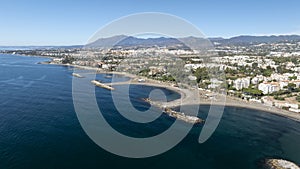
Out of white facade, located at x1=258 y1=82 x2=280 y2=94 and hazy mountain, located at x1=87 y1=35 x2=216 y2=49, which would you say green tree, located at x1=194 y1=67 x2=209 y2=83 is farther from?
white facade, located at x1=258 y1=82 x2=280 y2=94

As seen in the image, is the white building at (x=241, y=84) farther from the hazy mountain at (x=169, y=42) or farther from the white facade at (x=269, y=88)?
the hazy mountain at (x=169, y=42)

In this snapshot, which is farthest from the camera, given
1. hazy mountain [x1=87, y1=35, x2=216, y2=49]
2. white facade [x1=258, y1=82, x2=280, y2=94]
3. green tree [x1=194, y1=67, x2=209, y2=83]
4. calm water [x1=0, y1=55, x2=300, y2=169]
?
green tree [x1=194, y1=67, x2=209, y2=83]

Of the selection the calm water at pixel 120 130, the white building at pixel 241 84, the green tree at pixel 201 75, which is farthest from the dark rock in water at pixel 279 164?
the green tree at pixel 201 75

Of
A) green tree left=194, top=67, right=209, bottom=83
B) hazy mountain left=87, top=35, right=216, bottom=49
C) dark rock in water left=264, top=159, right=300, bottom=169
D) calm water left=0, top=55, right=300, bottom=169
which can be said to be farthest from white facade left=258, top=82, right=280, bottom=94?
dark rock in water left=264, top=159, right=300, bottom=169

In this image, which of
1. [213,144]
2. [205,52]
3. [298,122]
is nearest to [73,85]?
[213,144]

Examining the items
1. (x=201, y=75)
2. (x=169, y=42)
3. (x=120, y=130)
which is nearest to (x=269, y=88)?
(x=201, y=75)

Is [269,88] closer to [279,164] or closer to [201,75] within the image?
[201,75]
